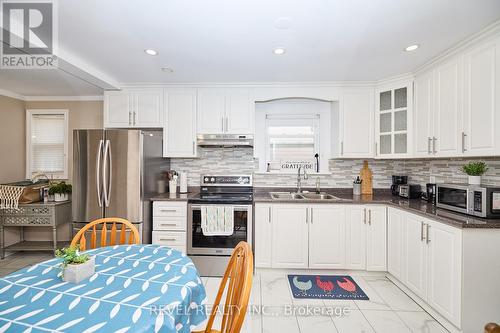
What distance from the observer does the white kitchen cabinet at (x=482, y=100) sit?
1.82m

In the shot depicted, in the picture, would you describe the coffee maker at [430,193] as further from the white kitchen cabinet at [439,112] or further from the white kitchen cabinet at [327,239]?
the white kitchen cabinet at [327,239]

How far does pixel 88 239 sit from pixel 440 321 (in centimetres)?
360

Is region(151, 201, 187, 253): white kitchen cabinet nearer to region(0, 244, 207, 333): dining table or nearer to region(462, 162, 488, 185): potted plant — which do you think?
region(0, 244, 207, 333): dining table

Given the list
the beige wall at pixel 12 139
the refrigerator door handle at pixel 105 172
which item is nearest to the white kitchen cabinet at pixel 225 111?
the refrigerator door handle at pixel 105 172

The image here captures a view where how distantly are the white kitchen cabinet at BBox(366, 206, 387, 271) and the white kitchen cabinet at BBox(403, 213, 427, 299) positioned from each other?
0.34 m

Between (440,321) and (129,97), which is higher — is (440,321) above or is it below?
below

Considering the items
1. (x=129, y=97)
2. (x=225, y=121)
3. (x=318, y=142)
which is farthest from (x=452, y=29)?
(x=129, y=97)

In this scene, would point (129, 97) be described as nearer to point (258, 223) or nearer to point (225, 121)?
point (225, 121)

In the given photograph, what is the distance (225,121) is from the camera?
3184 mm

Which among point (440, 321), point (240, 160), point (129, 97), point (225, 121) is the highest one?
point (129, 97)

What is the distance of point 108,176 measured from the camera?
276 cm

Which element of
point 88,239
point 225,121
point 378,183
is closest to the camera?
point 88,239

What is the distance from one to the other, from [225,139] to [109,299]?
238 centimetres

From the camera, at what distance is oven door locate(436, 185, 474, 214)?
77.2 inches
